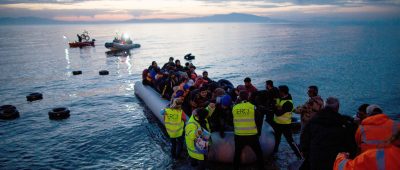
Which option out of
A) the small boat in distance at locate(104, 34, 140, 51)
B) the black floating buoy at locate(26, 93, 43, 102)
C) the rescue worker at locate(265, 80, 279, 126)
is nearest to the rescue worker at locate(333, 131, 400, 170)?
the rescue worker at locate(265, 80, 279, 126)

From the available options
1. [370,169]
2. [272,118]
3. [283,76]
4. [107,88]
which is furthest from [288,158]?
[283,76]

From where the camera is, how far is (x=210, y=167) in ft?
25.5

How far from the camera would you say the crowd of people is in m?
3.54

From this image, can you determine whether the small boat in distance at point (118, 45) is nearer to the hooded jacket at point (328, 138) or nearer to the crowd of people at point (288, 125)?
the crowd of people at point (288, 125)

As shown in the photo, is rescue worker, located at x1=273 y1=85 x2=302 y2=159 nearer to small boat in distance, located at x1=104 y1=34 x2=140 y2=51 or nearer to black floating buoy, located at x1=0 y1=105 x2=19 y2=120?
black floating buoy, located at x1=0 y1=105 x2=19 y2=120

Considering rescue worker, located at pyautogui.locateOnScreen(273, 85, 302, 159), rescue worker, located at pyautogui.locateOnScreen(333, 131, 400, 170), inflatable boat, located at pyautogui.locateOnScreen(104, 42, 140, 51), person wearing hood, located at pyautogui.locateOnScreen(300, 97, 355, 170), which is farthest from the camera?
inflatable boat, located at pyautogui.locateOnScreen(104, 42, 140, 51)

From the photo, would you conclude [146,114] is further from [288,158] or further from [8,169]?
[288,158]

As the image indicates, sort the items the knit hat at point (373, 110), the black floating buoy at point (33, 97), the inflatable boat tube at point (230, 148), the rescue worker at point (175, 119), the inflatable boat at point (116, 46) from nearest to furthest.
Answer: the knit hat at point (373, 110)
the rescue worker at point (175, 119)
the inflatable boat tube at point (230, 148)
the black floating buoy at point (33, 97)
the inflatable boat at point (116, 46)

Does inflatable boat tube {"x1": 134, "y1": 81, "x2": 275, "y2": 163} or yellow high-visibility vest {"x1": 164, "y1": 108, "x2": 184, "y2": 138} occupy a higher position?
yellow high-visibility vest {"x1": 164, "y1": 108, "x2": 184, "y2": 138}

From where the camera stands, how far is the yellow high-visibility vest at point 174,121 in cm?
753

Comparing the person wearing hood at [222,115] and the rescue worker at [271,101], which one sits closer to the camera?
the person wearing hood at [222,115]

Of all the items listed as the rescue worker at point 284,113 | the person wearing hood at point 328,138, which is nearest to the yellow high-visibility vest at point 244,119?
the rescue worker at point 284,113

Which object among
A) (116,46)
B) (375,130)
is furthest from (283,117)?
(116,46)

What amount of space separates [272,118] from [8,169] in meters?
8.14
